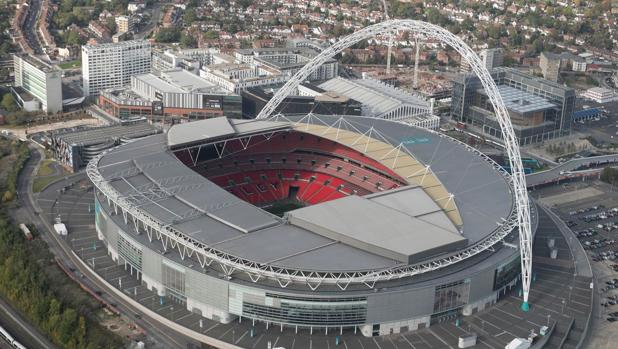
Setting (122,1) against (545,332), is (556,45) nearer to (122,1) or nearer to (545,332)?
(122,1)

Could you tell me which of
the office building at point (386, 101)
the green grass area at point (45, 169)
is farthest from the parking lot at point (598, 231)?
the green grass area at point (45, 169)

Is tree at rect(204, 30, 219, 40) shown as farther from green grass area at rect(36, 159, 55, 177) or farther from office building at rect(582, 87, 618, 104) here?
office building at rect(582, 87, 618, 104)

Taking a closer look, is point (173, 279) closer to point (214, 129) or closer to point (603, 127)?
point (214, 129)

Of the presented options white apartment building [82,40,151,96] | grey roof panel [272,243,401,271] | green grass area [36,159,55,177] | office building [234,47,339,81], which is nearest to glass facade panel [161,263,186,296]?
grey roof panel [272,243,401,271]

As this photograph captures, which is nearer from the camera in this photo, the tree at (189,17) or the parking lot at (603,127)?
the parking lot at (603,127)

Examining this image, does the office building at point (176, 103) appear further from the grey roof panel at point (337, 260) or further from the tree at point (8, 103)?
the grey roof panel at point (337, 260)

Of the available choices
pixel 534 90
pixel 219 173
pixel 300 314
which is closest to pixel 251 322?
pixel 300 314

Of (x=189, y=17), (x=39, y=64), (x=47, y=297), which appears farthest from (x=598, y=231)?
(x=189, y=17)
